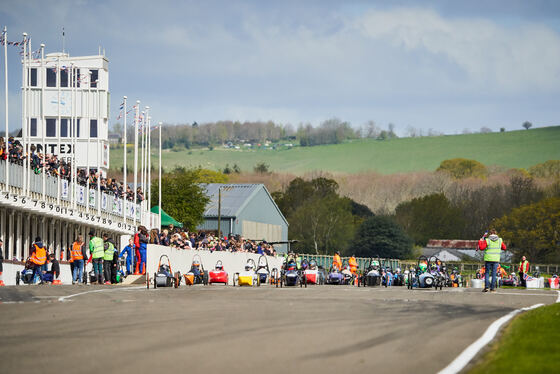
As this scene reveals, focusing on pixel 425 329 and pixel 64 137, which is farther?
pixel 64 137

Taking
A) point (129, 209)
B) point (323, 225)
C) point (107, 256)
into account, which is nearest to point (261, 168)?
point (323, 225)

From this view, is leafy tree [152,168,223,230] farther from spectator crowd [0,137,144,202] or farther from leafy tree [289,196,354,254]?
spectator crowd [0,137,144,202]

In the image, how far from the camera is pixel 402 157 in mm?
193750

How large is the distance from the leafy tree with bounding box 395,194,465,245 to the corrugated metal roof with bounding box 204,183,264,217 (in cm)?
4318

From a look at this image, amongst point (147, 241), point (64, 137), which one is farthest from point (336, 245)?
point (147, 241)

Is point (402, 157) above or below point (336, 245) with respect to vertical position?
above

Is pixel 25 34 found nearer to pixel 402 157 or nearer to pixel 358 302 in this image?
pixel 358 302

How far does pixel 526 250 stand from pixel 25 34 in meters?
83.8

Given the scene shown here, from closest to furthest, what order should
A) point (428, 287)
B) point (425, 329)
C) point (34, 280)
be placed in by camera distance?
1. point (425, 329)
2. point (34, 280)
3. point (428, 287)

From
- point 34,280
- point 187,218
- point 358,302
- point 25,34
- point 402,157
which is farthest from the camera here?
point 402,157

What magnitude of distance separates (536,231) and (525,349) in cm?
10289

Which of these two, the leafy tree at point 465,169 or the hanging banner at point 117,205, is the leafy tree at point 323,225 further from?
the hanging banner at point 117,205

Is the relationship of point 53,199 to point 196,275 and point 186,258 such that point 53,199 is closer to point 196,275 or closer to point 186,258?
point 186,258

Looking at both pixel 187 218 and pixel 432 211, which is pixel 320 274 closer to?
pixel 187 218
